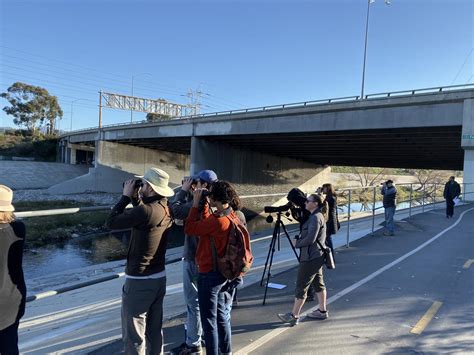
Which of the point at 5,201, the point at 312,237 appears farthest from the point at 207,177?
the point at 5,201

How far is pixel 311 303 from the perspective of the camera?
5430mm

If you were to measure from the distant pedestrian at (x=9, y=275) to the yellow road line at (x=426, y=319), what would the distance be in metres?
4.03

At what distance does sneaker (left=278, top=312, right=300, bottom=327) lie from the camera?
4605 mm

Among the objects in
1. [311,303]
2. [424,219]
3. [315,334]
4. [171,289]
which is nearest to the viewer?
[315,334]

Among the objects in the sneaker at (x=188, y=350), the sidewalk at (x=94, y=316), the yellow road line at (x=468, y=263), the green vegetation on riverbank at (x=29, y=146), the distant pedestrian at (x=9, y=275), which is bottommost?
the sidewalk at (x=94, y=316)

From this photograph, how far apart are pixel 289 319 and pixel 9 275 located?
3110 millimetres

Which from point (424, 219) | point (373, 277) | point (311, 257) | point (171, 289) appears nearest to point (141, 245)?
point (311, 257)

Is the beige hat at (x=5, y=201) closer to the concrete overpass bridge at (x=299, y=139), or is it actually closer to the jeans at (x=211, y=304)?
the jeans at (x=211, y=304)

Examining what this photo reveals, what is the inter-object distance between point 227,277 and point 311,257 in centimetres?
163

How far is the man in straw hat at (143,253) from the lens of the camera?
3.04m

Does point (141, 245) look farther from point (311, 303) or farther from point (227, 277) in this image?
point (311, 303)

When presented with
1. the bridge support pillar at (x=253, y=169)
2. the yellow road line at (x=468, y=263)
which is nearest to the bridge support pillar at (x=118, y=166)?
the bridge support pillar at (x=253, y=169)

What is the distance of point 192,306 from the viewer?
3854 millimetres

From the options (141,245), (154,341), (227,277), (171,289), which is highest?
(141,245)
